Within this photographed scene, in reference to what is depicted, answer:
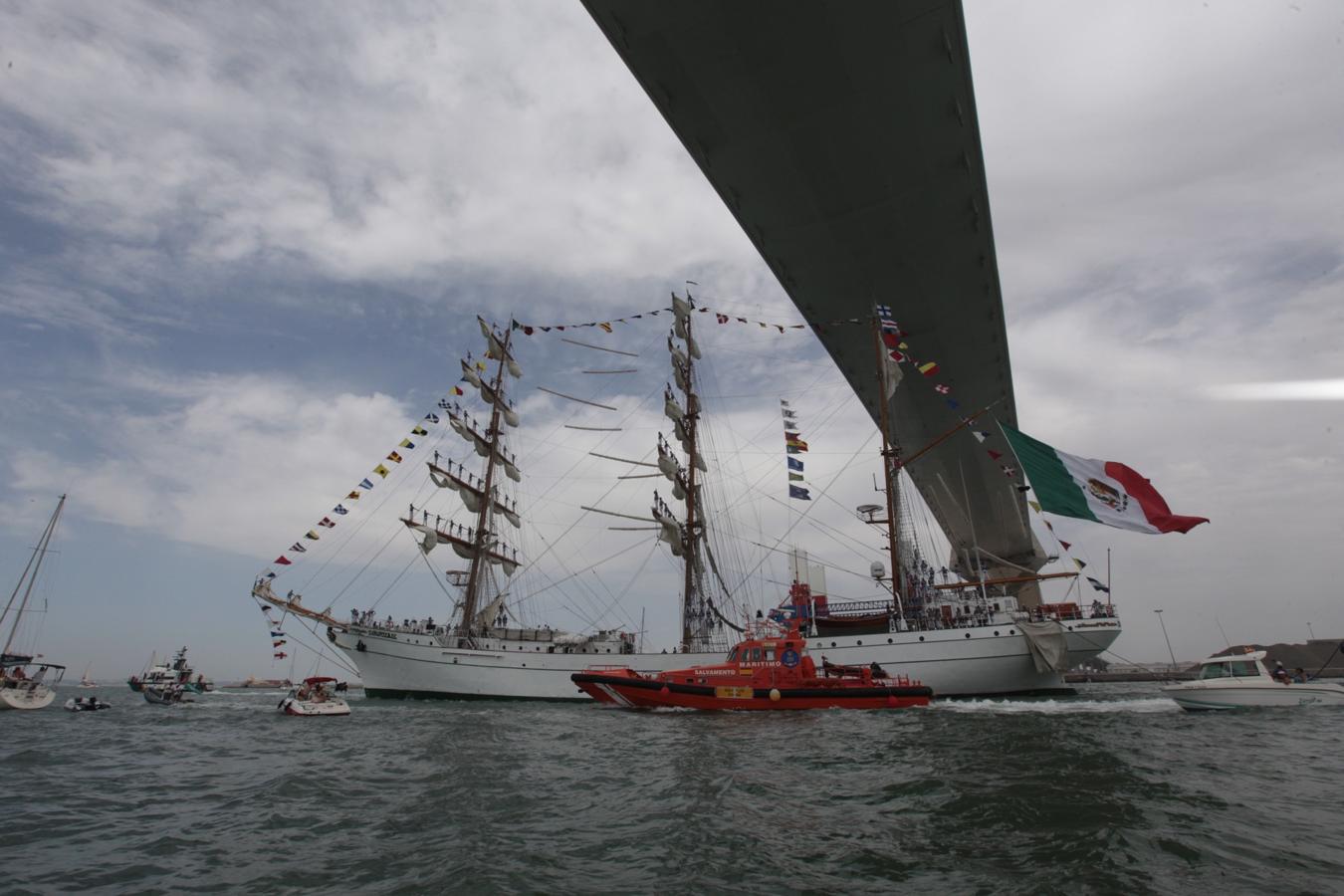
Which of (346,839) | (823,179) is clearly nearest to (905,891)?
(346,839)

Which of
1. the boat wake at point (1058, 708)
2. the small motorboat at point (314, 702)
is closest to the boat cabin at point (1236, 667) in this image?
the boat wake at point (1058, 708)

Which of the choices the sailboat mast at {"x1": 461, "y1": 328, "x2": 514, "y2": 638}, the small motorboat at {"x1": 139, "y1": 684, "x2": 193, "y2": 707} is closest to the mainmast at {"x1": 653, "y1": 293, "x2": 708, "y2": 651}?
the sailboat mast at {"x1": 461, "y1": 328, "x2": 514, "y2": 638}

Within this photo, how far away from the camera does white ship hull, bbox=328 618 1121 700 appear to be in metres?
25.8

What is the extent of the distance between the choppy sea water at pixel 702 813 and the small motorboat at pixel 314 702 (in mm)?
8768

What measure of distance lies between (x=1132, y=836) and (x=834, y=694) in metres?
15.2

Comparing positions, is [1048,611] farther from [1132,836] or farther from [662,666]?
[1132,836]

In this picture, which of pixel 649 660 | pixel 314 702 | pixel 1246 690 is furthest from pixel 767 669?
pixel 314 702

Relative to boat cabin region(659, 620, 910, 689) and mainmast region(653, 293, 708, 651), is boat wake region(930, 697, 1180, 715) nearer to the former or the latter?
boat cabin region(659, 620, 910, 689)

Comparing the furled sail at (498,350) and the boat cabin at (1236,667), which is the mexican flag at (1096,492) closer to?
the boat cabin at (1236,667)

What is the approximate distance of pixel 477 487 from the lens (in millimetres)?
40156

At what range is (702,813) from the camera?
7.16m

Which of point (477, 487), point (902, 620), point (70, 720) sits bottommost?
point (70, 720)

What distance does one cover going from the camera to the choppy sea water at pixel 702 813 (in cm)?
514

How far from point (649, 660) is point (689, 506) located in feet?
32.7
